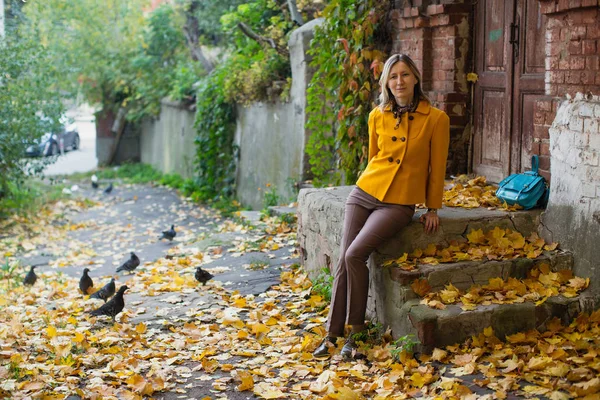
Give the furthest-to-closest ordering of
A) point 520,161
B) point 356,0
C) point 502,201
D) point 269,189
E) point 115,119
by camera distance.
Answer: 1. point 115,119
2. point 269,189
3. point 356,0
4. point 520,161
5. point 502,201

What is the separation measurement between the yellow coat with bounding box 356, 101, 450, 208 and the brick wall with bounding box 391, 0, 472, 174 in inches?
81.2

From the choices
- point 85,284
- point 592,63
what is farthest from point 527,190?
point 85,284

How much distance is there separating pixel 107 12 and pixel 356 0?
1721 cm

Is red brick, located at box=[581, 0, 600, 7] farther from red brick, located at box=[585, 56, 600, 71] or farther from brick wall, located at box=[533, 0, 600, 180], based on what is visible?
red brick, located at box=[585, 56, 600, 71]

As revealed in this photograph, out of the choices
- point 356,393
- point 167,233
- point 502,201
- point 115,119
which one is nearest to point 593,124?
point 502,201

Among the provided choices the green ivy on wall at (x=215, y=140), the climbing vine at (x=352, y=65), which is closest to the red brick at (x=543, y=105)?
the climbing vine at (x=352, y=65)

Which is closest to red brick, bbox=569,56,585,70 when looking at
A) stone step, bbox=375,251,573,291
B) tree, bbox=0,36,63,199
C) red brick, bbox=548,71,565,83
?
red brick, bbox=548,71,565,83

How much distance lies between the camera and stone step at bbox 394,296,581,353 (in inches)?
191

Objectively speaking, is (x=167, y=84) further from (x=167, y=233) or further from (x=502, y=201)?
(x=502, y=201)

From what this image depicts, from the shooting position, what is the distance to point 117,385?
16.3ft

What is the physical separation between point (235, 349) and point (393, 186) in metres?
1.68

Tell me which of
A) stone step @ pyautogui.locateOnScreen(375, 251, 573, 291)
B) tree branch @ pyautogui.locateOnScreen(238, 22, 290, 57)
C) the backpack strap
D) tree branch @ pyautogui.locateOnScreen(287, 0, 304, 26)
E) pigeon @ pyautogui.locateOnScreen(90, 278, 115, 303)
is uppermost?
tree branch @ pyautogui.locateOnScreen(287, 0, 304, 26)

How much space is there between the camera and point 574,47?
5.26 metres

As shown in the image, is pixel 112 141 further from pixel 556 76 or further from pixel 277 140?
pixel 556 76
